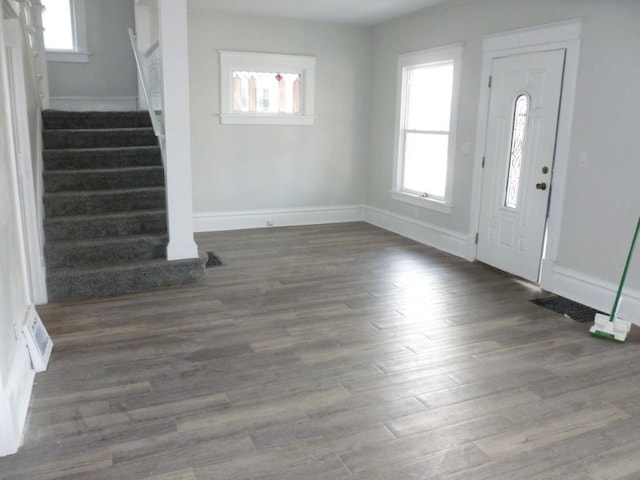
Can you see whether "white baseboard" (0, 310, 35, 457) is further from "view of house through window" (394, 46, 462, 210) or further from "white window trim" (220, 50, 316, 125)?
"view of house through window" (394, 46, 462, 210)

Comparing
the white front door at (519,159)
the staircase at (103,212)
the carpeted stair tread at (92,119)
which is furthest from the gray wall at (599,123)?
the carpeted stair tread at (92,119)

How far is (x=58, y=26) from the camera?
684cm

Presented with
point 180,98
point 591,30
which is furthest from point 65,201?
point 591,30

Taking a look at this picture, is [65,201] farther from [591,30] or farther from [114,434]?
[591,30]

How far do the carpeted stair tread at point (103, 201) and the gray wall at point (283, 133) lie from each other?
164 cm

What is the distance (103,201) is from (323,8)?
321 cm

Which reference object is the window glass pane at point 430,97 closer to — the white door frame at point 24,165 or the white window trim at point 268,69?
the white window trim at point 268,69

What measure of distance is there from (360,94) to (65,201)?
419 centimetres

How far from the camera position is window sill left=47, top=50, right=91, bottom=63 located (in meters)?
6.77

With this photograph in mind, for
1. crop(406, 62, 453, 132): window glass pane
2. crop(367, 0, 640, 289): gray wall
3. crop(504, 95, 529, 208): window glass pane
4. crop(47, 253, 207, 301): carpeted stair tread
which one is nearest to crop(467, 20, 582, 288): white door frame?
crop(367, 0, 640, 289): gray wall

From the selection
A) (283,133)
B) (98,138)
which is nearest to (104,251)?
(98,138)

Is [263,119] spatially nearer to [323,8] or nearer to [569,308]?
[323,8]

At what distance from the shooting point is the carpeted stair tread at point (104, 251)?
4.41 m

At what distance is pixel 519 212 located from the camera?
4945 millimetres
